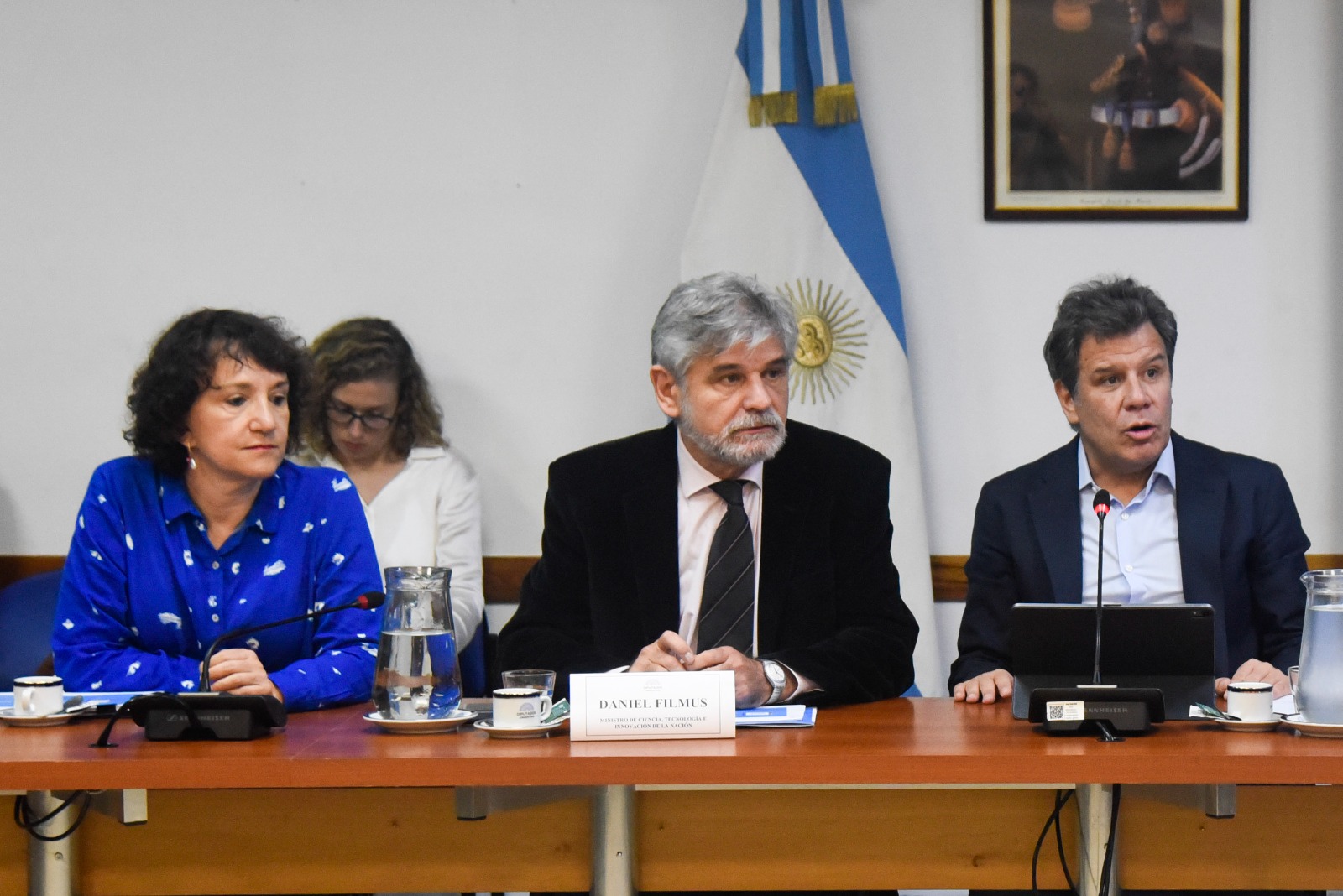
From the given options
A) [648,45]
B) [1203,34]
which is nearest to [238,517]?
[648,45]

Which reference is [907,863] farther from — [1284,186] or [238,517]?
[1284,186]

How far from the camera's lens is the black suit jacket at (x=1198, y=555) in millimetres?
2373

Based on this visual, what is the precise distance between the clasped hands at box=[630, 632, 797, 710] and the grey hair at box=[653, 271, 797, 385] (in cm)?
52

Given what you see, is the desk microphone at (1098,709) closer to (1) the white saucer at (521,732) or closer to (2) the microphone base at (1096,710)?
(2) the microphone base at (1096,710)

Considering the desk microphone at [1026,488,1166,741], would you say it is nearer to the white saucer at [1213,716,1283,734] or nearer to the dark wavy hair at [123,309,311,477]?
the white saucer at [1213,716,1283,734]

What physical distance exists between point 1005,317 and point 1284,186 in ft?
2.74

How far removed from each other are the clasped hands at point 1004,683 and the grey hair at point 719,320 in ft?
1.98

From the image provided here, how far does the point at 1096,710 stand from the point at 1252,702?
211 millimetres

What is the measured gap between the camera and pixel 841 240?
371 centimetres

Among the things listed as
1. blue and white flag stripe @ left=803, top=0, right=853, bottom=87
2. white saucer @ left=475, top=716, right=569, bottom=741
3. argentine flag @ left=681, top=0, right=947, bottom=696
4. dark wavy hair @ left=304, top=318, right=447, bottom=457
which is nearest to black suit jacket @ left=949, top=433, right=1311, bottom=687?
white saucer @ left=475, top=716, right=569, bottom=741

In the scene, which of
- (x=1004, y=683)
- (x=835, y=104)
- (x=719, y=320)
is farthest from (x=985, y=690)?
(x=835, y=104)

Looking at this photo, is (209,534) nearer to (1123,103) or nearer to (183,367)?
(183,367)

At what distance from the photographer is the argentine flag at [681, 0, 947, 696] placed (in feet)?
12.1

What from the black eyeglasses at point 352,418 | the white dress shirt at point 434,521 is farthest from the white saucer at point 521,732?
the black eyeglasses at point 352,418
